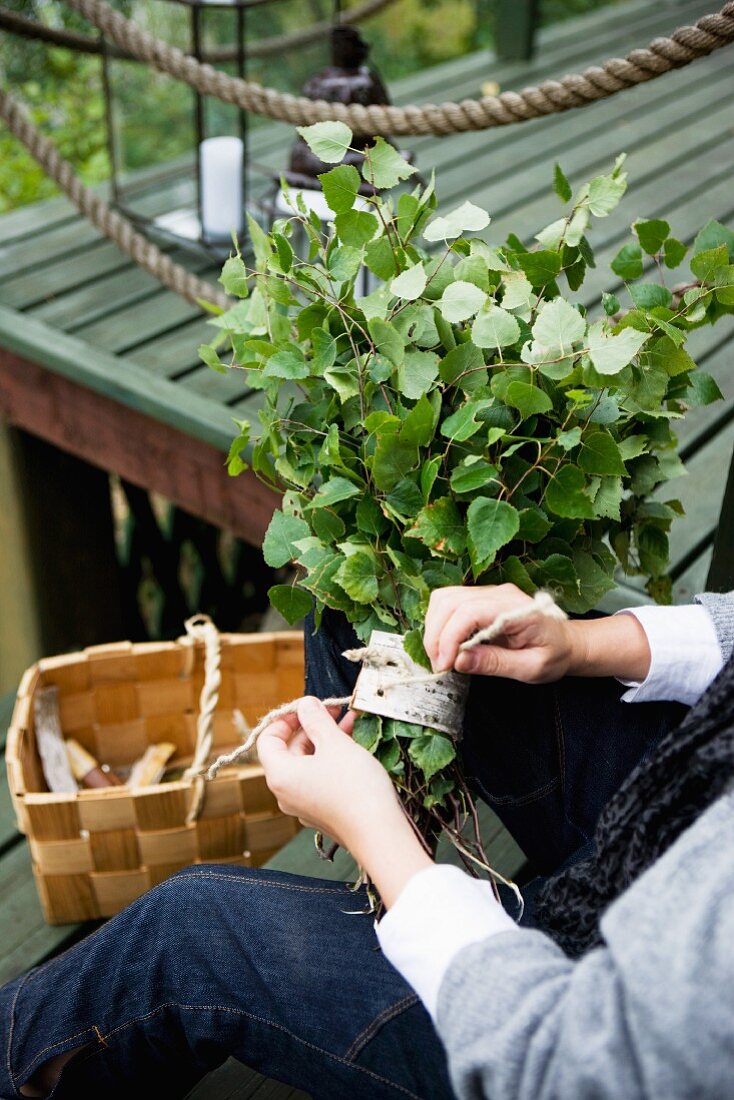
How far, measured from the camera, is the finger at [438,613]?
0.87 metres

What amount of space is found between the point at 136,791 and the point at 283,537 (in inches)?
18.4

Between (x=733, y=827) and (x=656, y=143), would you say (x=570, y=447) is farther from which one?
(x=656, y=143)

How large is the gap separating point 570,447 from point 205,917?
0.53 meters

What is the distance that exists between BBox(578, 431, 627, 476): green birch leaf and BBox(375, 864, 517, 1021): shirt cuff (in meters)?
0.37

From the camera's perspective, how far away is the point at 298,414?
1.07 m

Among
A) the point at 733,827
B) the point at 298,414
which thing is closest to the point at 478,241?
the point at 298,414

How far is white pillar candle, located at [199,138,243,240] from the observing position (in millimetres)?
2061

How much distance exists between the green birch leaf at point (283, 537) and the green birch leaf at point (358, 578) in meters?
0.10

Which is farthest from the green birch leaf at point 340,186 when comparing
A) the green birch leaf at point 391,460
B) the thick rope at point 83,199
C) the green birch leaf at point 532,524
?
the thick rope at point 83,199

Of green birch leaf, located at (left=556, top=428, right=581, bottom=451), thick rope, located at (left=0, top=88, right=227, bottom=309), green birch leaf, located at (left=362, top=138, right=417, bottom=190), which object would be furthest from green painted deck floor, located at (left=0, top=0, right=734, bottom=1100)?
green birch leaf, located at (left=362, top=138, right=417, bottom=190)

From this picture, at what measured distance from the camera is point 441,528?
0.91 metres

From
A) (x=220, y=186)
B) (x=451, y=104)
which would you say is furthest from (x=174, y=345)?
(x=451, y=104)

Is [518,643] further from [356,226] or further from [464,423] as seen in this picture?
[356,226]

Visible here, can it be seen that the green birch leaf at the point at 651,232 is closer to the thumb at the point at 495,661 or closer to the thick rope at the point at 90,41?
the thumb at the point at 495,661
